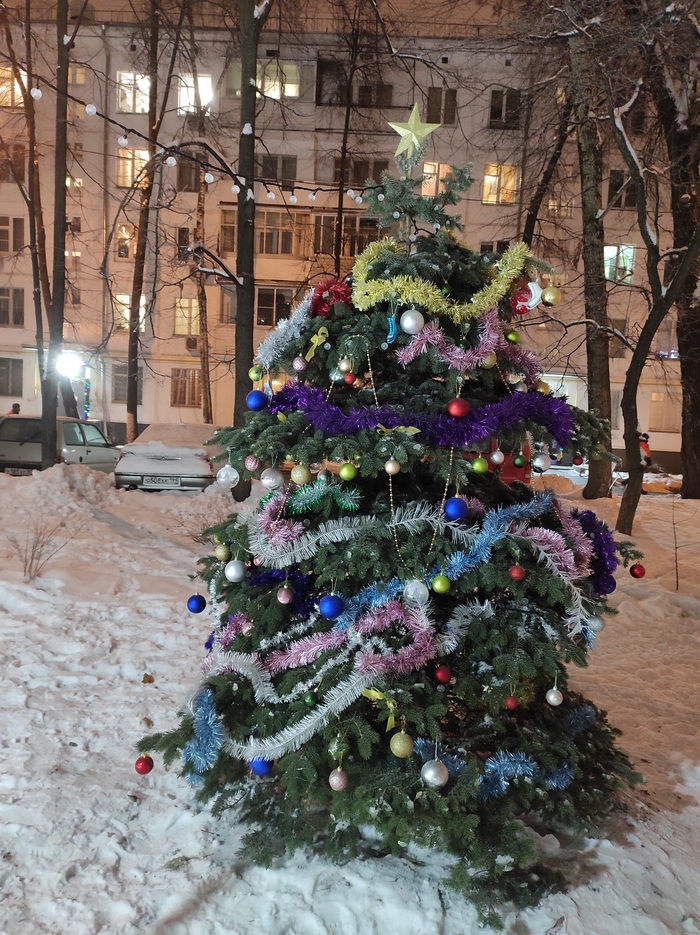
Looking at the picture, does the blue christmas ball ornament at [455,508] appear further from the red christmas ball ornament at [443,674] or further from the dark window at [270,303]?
the dark window at [270,303]

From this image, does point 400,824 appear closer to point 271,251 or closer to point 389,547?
point 389,547

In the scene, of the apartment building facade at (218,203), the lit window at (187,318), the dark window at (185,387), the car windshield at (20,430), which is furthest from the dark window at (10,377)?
the car windshield at (20,430)

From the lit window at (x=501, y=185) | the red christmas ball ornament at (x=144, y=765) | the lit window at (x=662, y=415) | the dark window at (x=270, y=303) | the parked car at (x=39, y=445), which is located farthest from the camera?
the lit window at (x=662, y=415)

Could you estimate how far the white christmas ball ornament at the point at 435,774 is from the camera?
2562 millimetres

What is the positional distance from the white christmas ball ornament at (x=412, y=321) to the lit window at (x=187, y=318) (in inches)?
1082

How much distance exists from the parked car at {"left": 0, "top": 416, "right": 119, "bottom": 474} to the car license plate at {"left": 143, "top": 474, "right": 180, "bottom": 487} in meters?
3.49

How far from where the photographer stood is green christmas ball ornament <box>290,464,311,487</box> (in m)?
2.86

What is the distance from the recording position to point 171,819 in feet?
10.1

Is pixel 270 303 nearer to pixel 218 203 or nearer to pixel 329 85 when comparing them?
pixel 218 203

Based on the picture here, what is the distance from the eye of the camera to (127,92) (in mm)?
28141

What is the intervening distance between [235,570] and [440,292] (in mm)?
1532

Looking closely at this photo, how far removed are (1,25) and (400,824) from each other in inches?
820

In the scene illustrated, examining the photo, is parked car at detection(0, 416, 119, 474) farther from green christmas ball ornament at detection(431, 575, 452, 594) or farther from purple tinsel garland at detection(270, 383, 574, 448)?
green christmas ball ornament at detection(431, 575, 452, 594)

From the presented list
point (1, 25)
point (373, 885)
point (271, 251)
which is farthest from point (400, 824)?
point (271, 251)
